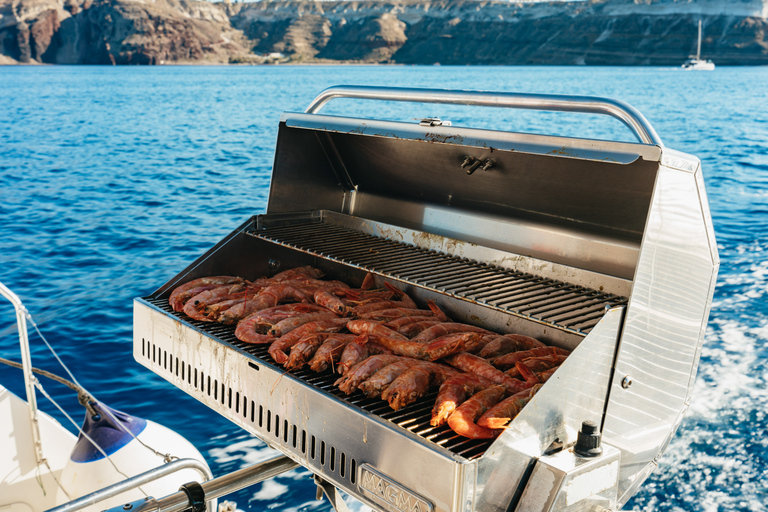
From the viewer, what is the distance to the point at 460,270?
2.94m

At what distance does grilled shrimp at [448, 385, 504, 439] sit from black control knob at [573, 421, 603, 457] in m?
0.25

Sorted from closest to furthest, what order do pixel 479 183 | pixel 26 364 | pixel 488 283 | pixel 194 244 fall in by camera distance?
pixel 488 283 < pixel 479 183 < pixel 26 364 < pixel 194 244

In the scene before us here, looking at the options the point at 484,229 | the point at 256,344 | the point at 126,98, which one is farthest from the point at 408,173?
the point at 126,98

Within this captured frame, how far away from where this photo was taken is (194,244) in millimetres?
12609

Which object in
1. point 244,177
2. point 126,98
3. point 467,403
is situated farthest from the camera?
point 126,98

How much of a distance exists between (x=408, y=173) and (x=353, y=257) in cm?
71


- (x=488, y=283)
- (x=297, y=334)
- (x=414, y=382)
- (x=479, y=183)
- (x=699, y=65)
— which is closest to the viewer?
(x=414, y=382)

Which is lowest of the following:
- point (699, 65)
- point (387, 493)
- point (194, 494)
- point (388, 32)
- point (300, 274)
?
point (194, 494)

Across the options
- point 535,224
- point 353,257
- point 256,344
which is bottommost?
point 256,344

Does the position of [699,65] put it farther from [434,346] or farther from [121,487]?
[121,487]

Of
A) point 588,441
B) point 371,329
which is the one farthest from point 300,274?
point 588,441

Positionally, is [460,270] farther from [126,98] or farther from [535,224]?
[126,98]

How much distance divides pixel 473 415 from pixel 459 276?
0.91 m

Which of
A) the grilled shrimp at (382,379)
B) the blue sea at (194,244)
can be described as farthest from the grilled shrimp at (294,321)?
the blue sea at (194,244)
